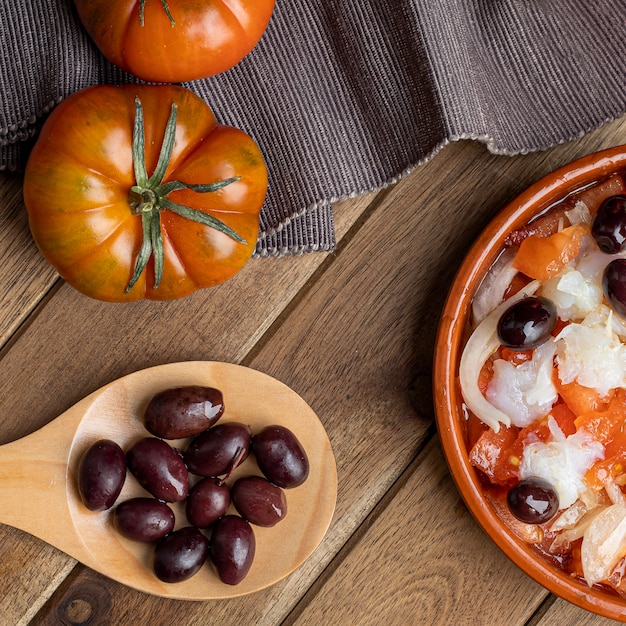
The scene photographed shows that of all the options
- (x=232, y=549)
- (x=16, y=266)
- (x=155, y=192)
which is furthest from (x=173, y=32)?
(x=232, y=549)

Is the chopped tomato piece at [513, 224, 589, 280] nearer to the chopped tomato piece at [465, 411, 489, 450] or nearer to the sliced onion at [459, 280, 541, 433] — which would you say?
the sliced onion at [459, 280, 541, 433]

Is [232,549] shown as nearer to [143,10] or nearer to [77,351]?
[77,351]

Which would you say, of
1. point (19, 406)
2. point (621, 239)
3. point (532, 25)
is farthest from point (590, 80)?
point (19, 406)

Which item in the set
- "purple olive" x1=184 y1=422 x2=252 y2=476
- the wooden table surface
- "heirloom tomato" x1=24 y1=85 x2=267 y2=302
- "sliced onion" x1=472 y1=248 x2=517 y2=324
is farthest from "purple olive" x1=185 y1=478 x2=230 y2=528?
"sliced onion" x1=472 y1=248 x2=517 y2=324

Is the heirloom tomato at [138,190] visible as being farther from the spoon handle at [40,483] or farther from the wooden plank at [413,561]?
the wooden plank at [413,561]

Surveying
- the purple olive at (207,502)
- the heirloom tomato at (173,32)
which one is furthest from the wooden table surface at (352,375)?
the heirloom tomato at (173,32)

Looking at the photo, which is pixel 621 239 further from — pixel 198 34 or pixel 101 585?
pixel 101 585
